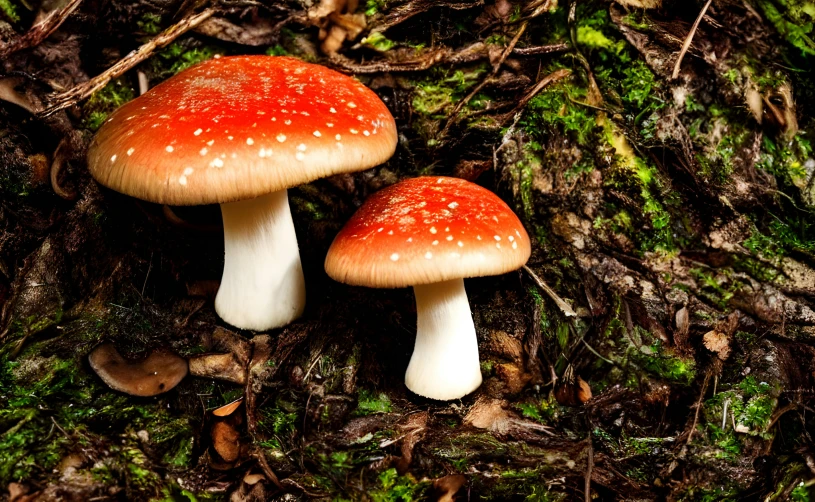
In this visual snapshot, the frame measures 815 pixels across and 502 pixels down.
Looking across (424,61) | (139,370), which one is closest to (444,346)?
(139,370)

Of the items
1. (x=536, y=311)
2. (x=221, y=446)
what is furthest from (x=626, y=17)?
(x=221, y=446)

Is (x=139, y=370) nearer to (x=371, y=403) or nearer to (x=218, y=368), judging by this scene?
(x=218, y=368)

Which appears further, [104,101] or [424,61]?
[424,61]

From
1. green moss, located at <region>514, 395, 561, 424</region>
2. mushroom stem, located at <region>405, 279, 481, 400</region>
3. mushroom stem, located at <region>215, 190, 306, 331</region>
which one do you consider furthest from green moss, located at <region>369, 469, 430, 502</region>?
mushroom stem, located at <region>215, 190, 306, 331</region>

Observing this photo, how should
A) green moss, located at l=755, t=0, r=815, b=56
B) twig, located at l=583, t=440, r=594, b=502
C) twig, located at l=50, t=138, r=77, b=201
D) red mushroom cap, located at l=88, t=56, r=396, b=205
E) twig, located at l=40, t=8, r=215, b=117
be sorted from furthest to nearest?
green moss, located at l=755, t=0, r=815, b=56, twig, located at l=50, t=138, r=77, b=201, twig, located at l=40, t=8, r=215, b=117, twig, located at l=583, t=440, r=594, b=502, red mushroom cap, located at l=88, t=56, r=396, b=205

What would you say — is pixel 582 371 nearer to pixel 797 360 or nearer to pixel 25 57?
pixel 797 360

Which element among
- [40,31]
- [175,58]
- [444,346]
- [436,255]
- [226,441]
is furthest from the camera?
[175,58]

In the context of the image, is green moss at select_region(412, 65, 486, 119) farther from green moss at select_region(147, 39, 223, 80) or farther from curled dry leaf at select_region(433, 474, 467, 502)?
curled dry leaf at select_region(433, 474, 467, 502)
